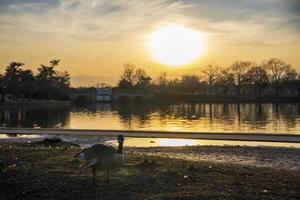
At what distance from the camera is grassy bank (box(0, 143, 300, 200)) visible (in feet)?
32.8

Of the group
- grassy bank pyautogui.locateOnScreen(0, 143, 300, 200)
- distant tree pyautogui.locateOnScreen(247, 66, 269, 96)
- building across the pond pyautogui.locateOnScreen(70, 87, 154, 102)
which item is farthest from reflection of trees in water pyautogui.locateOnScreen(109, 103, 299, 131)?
distant tree pyautogui.locateOnScreen(247, 66, 269, 96)

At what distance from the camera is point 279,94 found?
639ft

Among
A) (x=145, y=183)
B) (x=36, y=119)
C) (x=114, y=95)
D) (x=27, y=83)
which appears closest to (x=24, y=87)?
(x=27, y=83)

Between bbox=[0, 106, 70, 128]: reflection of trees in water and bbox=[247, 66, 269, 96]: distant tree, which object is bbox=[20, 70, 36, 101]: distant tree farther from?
bbox=[247, 66, 269, 96]: distant tree

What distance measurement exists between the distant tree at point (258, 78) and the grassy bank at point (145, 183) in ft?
600

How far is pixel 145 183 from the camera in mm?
11250

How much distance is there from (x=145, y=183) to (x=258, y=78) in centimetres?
18807

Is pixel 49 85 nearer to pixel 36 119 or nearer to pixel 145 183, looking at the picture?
pixel 36 119

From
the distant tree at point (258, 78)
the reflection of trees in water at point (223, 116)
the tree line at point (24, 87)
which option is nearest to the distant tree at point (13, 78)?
the tree line at point (24, 87)

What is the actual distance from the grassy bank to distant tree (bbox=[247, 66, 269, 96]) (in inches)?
7199

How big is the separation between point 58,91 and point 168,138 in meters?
146

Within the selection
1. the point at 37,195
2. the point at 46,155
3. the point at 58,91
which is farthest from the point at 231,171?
the point at 58,91

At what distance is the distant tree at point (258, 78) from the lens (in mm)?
191875

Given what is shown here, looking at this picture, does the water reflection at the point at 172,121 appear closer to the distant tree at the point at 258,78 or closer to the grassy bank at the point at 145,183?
the grassy bank at the point at 145,183
